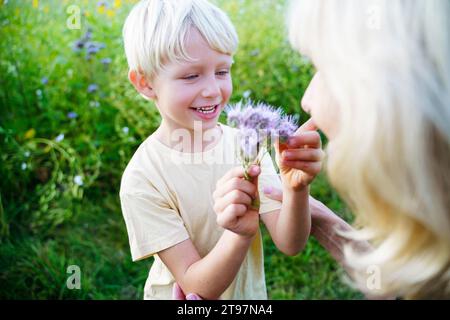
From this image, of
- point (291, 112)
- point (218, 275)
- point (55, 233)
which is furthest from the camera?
point (291, 112)

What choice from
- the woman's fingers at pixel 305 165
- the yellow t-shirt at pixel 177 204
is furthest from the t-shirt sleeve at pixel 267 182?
the woman's fingers at pixel 305 165

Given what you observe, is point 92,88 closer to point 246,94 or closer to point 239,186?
point 246,94

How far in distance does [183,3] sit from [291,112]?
4.95 ft

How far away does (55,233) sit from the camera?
8.48ft

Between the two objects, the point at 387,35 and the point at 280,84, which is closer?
the point at 387,35

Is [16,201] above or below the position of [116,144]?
below

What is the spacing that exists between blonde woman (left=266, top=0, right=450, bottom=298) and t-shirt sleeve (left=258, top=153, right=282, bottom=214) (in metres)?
0.38

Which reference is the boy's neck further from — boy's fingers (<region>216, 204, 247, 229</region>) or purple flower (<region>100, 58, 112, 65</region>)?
purple flower (<region>100, 58, 112, 65</region>)

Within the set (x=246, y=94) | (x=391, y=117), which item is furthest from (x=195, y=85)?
(x=246, y=94)

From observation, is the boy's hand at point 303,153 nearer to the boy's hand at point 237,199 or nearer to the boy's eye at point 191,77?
the boy's hand at point 237,199

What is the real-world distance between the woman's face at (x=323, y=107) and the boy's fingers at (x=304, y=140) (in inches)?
4.1

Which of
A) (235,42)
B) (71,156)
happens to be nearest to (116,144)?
(71,156)

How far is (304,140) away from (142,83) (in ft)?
1.49
